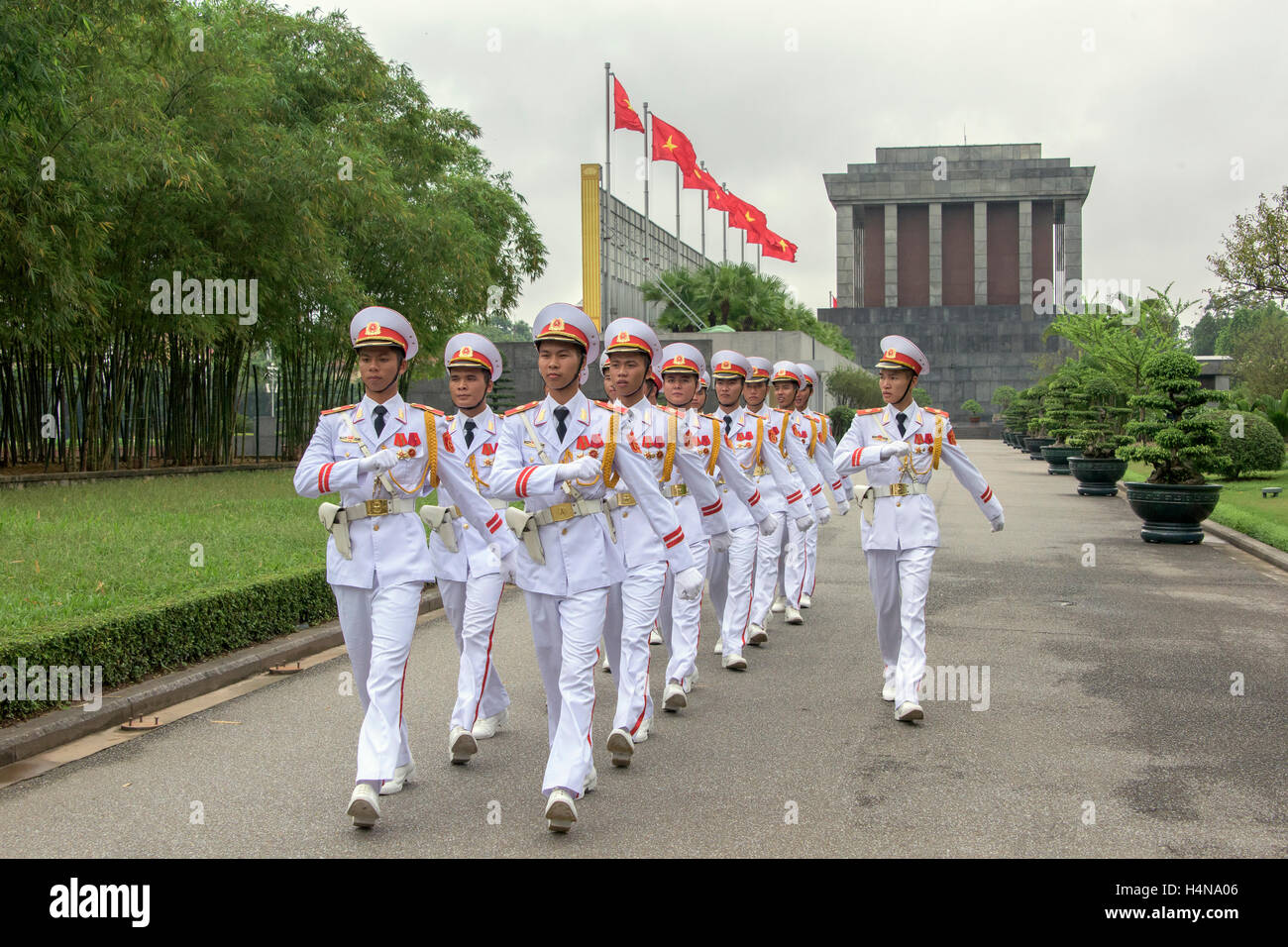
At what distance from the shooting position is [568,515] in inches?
198

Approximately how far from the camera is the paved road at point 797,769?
15.2 feet

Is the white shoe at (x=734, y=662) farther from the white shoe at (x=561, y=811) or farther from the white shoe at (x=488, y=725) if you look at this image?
the white shoe at (x=561, y=811)

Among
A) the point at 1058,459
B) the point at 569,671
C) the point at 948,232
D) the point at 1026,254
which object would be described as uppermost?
the point at 948,232

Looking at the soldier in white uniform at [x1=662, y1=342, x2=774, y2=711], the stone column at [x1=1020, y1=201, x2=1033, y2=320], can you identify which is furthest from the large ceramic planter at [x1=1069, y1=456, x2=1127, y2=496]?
the stone column at [x1=1020, y1=201, x2=1033, y2=320]

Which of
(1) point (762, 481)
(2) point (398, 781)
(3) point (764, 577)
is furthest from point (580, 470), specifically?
(1) point (762, 481)

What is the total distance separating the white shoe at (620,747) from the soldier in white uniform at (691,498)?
1.18 m

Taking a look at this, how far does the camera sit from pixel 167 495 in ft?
54.6

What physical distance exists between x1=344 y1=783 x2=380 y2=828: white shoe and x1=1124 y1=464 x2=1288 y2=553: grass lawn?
1260 cm

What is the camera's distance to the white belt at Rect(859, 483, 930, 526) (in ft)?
22.4

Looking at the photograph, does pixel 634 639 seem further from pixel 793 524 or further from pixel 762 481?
pixel 793 524

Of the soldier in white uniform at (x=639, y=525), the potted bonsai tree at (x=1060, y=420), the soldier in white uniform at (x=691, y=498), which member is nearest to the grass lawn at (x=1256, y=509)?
the potted bonsai tree at (x=1060, y=420)

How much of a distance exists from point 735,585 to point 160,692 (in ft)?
11.6

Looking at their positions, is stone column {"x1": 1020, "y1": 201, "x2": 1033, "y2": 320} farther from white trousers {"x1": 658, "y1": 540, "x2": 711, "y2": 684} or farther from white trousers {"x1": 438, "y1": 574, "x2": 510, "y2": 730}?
white trousers {"x1": 438, "y1": 574, "x2": 510, "y2": 730}

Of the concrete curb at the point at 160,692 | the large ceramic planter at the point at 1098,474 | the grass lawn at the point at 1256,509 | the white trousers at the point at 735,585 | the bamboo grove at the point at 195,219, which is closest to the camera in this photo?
the concrete curb at the point at 160,692
